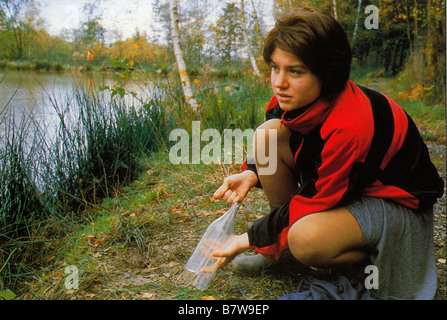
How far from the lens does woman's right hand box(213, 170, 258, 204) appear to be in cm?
162

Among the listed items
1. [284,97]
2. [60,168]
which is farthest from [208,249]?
[60,168]

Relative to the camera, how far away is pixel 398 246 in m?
1.36

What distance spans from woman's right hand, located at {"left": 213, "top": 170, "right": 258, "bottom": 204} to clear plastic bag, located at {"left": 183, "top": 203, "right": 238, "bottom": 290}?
0.24ft

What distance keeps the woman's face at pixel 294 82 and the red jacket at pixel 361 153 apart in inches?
1.9

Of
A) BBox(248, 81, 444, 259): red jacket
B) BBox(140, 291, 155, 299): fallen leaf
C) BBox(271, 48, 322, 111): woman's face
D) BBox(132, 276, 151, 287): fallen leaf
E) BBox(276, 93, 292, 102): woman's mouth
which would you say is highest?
BBox(271, 48, 322, 111): woman's face

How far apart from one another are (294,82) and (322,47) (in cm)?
15

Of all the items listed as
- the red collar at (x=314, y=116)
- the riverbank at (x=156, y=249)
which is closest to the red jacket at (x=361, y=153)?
the red collar at (x=314, y=116)

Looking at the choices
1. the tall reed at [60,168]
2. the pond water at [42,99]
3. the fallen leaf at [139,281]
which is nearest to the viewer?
the fallen leaf at [139,281]

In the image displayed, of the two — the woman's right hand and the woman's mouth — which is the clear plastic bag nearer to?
the woman's right hand

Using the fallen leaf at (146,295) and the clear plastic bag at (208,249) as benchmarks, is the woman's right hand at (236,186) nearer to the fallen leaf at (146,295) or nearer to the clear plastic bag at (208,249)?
the clear plastic bag at (208,249)

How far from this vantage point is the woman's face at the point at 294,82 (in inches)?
51.4

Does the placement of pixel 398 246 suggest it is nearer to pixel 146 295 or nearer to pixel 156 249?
pixel 146 295

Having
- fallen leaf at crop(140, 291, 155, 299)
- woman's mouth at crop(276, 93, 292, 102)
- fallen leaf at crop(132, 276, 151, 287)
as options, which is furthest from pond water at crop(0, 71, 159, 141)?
woman's mouth at crop(276, 93, 292, 102)
